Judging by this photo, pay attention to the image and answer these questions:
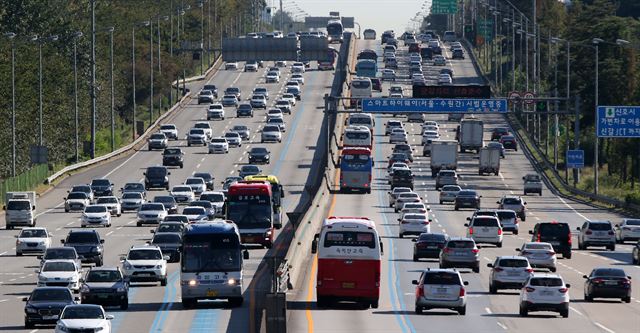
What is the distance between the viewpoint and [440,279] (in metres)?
50.4

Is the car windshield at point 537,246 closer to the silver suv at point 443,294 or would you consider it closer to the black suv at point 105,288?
the silver suv at point 443,294

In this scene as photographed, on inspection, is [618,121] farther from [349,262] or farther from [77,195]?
[349,262]

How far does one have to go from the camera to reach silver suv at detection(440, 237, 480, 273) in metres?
65.8

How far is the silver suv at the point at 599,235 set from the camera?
8050 centimetres

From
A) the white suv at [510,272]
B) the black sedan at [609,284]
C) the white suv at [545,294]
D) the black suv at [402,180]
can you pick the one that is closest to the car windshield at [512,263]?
the white suv at [510,272]

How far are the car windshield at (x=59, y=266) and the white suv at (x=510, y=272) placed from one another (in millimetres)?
14700

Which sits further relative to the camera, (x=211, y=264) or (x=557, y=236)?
(x=557, y=236)

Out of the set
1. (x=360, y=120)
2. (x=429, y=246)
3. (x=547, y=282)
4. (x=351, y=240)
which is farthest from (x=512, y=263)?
(x=360, y=120)

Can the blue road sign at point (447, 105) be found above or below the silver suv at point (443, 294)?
above

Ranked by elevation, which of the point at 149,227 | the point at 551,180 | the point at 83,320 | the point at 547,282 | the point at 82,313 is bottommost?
the point at 551,180

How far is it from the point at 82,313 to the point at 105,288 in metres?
10.00

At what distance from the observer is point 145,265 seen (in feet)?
199

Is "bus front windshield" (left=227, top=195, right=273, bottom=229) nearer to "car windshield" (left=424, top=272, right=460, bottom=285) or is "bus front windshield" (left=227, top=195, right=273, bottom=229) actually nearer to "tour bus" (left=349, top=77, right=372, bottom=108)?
"car windshield" (left=424, top=272, right=460, bottom=285)

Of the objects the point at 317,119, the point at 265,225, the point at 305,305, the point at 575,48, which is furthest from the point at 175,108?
the point at 305,305
